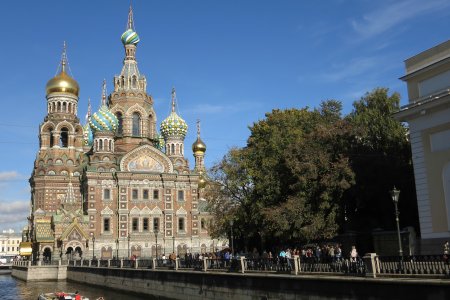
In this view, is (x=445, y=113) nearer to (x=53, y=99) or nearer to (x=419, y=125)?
(x=419, y=125)

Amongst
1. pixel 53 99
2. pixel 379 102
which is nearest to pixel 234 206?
pixel 379 102

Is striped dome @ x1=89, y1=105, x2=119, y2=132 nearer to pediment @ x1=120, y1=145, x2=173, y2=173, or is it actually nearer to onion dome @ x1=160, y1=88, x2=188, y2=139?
pediment @ x1=120, y1=145, x2=173, y2=173

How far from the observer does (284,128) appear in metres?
40.2

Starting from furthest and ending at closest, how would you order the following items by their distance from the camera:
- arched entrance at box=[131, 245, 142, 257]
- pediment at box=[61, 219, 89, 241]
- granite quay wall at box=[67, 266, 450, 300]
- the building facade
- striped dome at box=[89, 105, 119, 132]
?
striped dome at box=[89, 105, 119, 132]
arched entrance at box=[131, 245, 142, 257]
pediment at box=[61, 219, 89, 241]
the building facade
granite quay wall at box=[67, 266, 450, 300]

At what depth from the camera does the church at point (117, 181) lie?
60.7 meters

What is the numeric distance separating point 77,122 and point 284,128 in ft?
138

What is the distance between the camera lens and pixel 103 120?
6694 cm

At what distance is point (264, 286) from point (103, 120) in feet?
160

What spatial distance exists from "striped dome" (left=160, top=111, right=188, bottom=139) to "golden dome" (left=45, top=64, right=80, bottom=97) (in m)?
14.3

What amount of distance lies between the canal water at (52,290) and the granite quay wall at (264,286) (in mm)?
918

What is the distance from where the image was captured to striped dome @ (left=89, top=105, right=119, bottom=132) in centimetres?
6650

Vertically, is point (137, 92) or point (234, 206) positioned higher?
point (137, 92)

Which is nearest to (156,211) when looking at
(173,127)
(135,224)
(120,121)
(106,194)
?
(135,224)

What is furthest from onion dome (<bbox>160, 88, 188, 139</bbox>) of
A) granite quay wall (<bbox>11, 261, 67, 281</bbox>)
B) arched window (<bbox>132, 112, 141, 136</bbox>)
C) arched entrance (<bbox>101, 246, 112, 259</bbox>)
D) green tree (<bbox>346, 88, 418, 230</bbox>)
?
green tree (<bbox>346, 88, 418, 230</bbox>)
